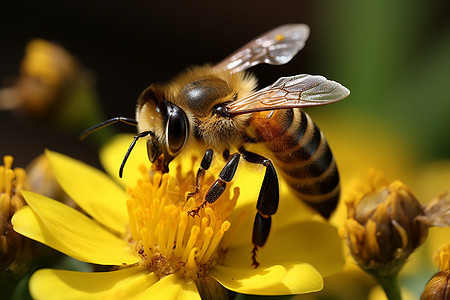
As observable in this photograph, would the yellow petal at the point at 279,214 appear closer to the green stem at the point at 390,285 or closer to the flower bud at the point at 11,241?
the green stem at the point at 390,285

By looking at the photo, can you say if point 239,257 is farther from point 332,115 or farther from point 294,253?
point 332,115

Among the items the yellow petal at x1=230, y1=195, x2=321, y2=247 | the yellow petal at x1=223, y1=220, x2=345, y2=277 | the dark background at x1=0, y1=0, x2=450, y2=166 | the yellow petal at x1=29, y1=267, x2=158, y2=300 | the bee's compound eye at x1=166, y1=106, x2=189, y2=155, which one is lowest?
the dark background at x1=0, y1=0, x2=450, y2=166

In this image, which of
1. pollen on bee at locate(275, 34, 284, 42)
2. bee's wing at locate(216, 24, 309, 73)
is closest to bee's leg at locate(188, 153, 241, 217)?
bee's wing at locate(216, 24, 309, 73)

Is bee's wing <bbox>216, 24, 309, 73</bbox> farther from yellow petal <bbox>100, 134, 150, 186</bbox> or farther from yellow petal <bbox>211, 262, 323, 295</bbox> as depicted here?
yellow petal <bbox>211, 262, 323, 295</bbox>

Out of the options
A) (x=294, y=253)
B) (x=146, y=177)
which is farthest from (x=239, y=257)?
(x=146, y=177)

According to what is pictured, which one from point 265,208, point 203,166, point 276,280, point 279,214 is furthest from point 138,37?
point 276,280

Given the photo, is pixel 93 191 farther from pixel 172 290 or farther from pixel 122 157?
pixel 172 290
